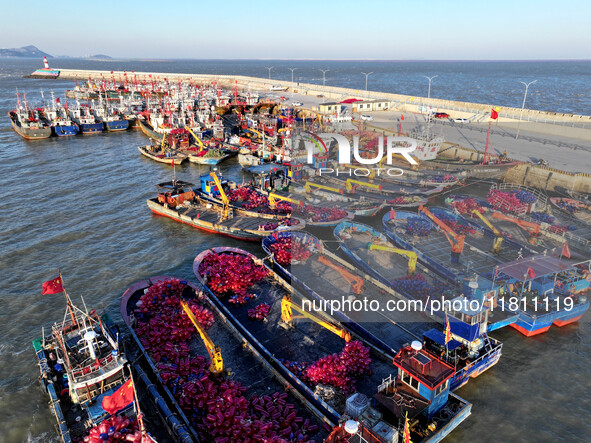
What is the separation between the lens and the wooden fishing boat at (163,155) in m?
63.0

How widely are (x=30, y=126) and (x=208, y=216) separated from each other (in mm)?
64193

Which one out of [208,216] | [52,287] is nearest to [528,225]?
[208,216]

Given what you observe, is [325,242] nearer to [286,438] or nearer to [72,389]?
[286,438]

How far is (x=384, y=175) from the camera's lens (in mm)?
48438

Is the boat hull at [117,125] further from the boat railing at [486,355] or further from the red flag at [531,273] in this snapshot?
the boat railing at [486,355]

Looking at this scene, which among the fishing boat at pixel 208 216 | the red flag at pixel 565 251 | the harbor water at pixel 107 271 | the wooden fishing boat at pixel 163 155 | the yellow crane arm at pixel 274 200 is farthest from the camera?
the wooden fishing boat at pixel 163 155

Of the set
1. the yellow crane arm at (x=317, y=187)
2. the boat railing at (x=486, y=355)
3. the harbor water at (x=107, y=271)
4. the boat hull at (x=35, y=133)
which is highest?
the boat hull at (x=35, y=133)

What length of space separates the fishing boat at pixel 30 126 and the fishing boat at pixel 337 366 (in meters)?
71.9

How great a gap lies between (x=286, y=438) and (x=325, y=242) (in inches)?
709

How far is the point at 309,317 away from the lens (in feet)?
73.9

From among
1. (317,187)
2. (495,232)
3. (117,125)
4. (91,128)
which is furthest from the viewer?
(117,125)

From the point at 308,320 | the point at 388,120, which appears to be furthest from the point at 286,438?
the point at 388,120

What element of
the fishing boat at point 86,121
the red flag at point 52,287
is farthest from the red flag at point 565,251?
the fishing boat at point 86,121

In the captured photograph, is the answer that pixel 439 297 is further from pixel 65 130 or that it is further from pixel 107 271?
pixel 65 130
